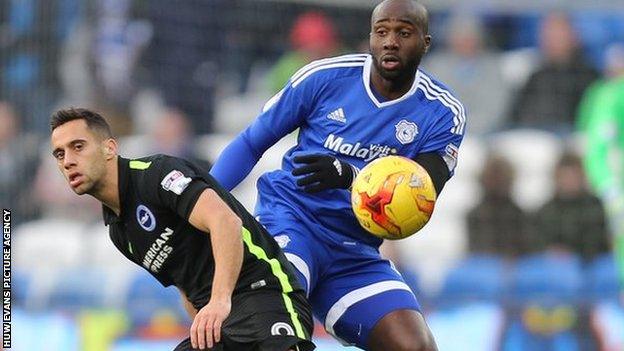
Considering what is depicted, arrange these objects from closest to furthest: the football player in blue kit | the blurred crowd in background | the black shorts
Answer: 1. the black shorts
2. the football player in blue kit
3. the blurred crowd in background

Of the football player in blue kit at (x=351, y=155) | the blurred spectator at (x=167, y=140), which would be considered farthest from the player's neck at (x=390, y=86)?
the blurred spectator at (x=167, y=140)

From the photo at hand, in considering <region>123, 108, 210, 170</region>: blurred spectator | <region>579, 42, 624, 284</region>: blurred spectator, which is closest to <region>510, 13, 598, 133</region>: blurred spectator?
<region>579, 42, 624, 284</region>: blurred spectator

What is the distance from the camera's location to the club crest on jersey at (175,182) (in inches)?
219

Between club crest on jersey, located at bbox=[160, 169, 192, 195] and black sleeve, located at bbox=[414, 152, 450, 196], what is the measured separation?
144cm

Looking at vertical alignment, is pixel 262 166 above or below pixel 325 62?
below

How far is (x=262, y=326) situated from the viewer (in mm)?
5691

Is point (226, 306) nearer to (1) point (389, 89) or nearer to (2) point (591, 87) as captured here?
(1) point (389, 89)

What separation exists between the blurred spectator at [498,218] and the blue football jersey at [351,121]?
513 cm

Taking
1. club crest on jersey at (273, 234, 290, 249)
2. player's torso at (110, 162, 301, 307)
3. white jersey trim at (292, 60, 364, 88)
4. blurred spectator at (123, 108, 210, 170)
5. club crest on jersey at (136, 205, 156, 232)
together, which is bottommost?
blurred spectator at (123, 108, 210, 170)

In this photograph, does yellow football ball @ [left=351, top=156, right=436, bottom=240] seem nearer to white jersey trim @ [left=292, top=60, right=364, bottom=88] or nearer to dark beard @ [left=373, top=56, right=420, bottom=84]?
dark beard @ [left=373, top=56, right=420, bottom=84]

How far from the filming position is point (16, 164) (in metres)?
11.5

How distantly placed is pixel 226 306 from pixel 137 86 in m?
6.68

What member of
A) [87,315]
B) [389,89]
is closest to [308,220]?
[389,89]

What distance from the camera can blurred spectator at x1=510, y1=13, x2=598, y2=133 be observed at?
12.4m
